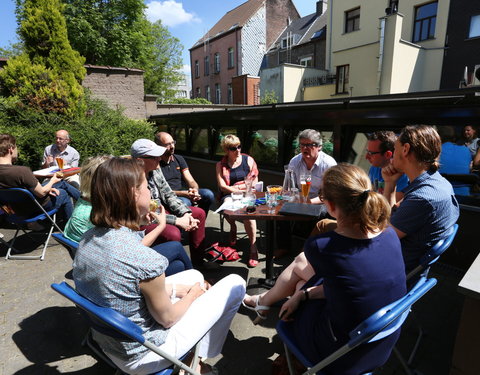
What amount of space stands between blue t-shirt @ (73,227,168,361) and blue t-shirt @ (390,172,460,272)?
1.56 meters

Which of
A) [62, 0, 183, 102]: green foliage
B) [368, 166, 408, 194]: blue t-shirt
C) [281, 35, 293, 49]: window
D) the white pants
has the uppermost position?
[281, 35, 293, 49]: window

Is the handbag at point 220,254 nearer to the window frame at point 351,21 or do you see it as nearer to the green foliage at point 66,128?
the green foliage at point 66,128

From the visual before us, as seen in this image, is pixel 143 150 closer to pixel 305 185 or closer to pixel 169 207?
pixel 169 207

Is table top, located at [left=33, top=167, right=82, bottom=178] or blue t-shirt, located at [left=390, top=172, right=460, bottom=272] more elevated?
blue t-shirt, located at [left=390, top=172, right=460, bottom=272]

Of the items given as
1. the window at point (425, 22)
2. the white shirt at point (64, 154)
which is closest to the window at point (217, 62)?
the window at point (425, 22)

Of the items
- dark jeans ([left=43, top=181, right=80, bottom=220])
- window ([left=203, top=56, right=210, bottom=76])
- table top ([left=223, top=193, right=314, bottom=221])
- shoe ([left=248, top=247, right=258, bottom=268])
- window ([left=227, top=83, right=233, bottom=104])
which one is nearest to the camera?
table top ([left=223, top=193, right=314, bottom=221])

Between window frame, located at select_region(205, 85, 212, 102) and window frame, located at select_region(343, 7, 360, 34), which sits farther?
window frame, located at select_region(205, 85, 212, 102)

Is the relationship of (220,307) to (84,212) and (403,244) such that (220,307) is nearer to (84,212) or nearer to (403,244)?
(403,244)

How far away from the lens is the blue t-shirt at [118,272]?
1.30 meters

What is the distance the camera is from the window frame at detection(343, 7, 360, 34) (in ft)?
63.0

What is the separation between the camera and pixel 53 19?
8164 mm

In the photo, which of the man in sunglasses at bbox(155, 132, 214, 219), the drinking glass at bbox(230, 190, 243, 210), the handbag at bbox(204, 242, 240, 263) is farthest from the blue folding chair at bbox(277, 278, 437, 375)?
the man in sunglasses at bbox(155, 132, 214, 219)

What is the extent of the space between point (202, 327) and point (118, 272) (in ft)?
2.05

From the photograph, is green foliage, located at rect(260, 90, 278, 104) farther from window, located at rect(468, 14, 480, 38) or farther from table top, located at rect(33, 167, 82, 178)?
table top, located at rect(33, 167, 82, 178)
